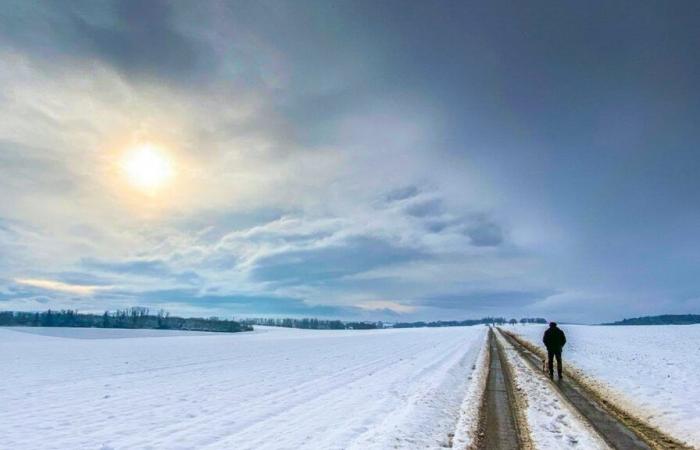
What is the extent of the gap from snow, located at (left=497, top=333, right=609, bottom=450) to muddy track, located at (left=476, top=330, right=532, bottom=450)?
0.76 feet

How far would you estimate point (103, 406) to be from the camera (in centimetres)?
1415

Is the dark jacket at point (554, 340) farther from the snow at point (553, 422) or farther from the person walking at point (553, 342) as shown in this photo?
the snow at point (553, 422)

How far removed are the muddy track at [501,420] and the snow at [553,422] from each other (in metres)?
0.23

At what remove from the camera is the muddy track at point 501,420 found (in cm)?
855

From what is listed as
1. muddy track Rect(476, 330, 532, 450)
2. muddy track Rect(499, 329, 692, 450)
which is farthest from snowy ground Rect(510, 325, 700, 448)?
muddy track Rect(476, 330, 532, 450)

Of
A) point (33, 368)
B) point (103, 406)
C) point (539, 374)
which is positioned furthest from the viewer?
point (33, 368)

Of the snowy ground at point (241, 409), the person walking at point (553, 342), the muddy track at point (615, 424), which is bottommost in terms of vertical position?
the snowy ground at point (241, 409)

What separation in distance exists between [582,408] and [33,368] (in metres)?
30.4

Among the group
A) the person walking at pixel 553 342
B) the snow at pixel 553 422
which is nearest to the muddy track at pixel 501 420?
the snow at pixel 553 422

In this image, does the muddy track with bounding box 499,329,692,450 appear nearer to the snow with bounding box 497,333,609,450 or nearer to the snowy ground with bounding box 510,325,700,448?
the snow with bounding box 497,333,609,450

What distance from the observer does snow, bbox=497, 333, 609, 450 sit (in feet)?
27.9

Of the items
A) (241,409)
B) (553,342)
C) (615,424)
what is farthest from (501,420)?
(553,342)

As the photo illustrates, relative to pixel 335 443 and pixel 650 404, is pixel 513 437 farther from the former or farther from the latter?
pixel 650 404

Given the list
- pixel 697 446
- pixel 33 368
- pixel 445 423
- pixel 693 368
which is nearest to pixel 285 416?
pixel 445 423
